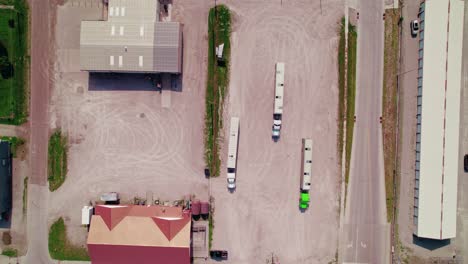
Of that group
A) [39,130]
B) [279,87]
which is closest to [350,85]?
[279,87]

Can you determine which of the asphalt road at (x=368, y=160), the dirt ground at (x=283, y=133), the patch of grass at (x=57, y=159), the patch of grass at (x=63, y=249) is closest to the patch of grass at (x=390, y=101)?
the asphalt road at (x=368, y=160)

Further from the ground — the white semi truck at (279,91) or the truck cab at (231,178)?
the white semi truck at (279,91)

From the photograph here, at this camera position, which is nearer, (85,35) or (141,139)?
(85,35)

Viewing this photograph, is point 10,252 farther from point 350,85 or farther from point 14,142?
point 350,85

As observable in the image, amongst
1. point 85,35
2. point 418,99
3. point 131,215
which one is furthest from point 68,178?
point 418,99

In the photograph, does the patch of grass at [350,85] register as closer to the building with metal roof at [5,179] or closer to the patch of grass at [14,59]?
the patch of grass at [14,59]

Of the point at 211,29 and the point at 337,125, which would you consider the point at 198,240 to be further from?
the point at 211,29
